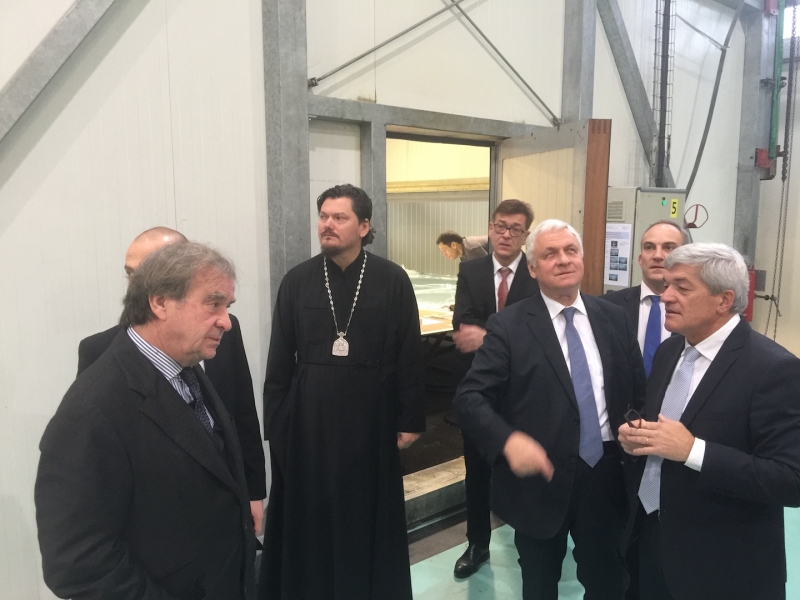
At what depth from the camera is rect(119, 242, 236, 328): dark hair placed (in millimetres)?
1334

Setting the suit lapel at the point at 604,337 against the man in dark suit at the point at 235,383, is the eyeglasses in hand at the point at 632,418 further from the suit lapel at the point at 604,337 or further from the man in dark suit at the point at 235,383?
the man in dark suit at the point at 235,383

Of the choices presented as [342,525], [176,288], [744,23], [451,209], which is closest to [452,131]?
[342,525]

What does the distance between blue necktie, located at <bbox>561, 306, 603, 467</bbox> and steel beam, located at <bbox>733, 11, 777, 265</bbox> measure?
5.43 m

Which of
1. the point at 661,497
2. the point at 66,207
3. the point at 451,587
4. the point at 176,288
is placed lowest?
the point at 451,587

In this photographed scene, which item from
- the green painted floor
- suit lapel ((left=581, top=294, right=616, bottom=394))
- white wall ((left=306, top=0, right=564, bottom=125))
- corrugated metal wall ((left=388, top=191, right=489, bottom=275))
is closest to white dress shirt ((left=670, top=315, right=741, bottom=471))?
suit lapel ((left=581, top=294, right=616, bottom=394))

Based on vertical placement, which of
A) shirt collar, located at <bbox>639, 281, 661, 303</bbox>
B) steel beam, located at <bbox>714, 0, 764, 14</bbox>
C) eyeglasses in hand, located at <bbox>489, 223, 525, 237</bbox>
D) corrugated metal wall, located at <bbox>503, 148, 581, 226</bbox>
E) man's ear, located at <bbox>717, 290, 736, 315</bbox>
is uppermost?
steel beam, located at <bbox>714, 0, 764, 14</bbox>

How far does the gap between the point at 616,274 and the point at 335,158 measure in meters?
2.37

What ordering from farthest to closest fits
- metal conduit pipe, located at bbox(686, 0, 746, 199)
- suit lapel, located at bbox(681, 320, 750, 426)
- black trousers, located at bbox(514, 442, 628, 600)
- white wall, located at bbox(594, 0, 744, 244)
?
metal conduit pipe, located at bbox(686, 0, 746, 199) → white wall, located at bbox(594, 0, 744, 244) → black trousers, located at bbox(514, 442, 628, 600) → suit lapel, located at bbox(681, 320, 750, 426)

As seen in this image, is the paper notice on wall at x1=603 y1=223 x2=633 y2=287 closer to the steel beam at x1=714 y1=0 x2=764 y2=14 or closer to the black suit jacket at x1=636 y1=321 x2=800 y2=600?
the black suit jacket at x1=636 y1=321 x2=800 y2=600

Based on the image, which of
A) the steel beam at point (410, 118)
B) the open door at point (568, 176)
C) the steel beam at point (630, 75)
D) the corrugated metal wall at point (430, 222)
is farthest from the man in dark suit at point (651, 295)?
the corrugated metal wall at point (430, 222)

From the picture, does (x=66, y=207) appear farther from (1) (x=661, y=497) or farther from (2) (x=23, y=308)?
(1) (x=661, y=497)

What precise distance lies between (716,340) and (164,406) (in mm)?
1563

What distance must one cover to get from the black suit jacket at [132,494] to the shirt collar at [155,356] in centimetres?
2

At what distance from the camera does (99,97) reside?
2.47 meters
